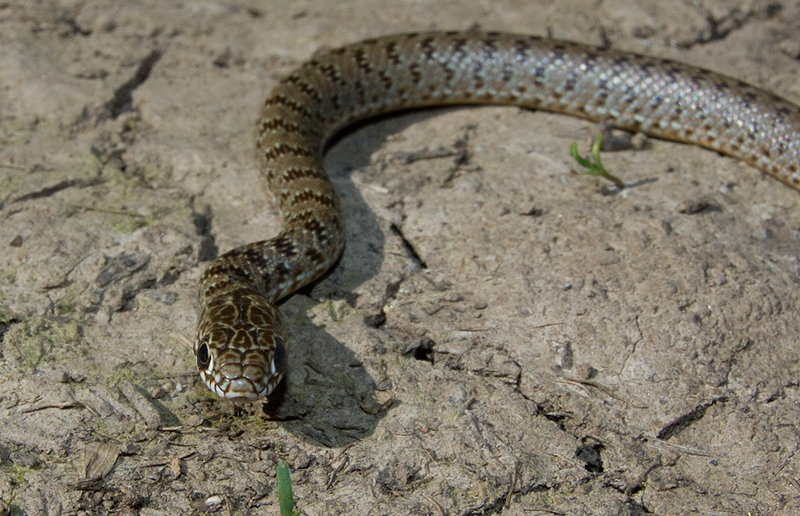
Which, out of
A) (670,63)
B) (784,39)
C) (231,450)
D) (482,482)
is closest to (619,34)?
(670,63)

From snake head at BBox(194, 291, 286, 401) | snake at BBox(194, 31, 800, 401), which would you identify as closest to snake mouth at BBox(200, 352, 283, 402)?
snake head at BBox(194, 291, 286, 401)

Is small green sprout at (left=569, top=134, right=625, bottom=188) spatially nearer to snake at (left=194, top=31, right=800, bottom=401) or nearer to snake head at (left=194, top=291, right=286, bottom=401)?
snake at (left=194, top=31, right=800, bottom=401)

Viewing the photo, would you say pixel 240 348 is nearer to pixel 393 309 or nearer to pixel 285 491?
pixel 285 491

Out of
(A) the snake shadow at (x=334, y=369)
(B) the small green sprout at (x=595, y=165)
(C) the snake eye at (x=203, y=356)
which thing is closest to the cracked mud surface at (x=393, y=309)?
(A) the snake shadow at (x=334, y=369)

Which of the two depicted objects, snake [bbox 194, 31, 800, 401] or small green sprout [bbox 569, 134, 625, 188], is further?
small green sprout [bbox 569, 134, 625, 188]

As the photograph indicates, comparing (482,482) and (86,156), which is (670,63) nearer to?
(482,482)

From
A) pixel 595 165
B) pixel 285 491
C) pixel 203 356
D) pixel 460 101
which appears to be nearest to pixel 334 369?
pixel 203 356

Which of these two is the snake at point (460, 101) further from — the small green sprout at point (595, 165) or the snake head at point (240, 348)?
the small green sprout at point (595, 165)
